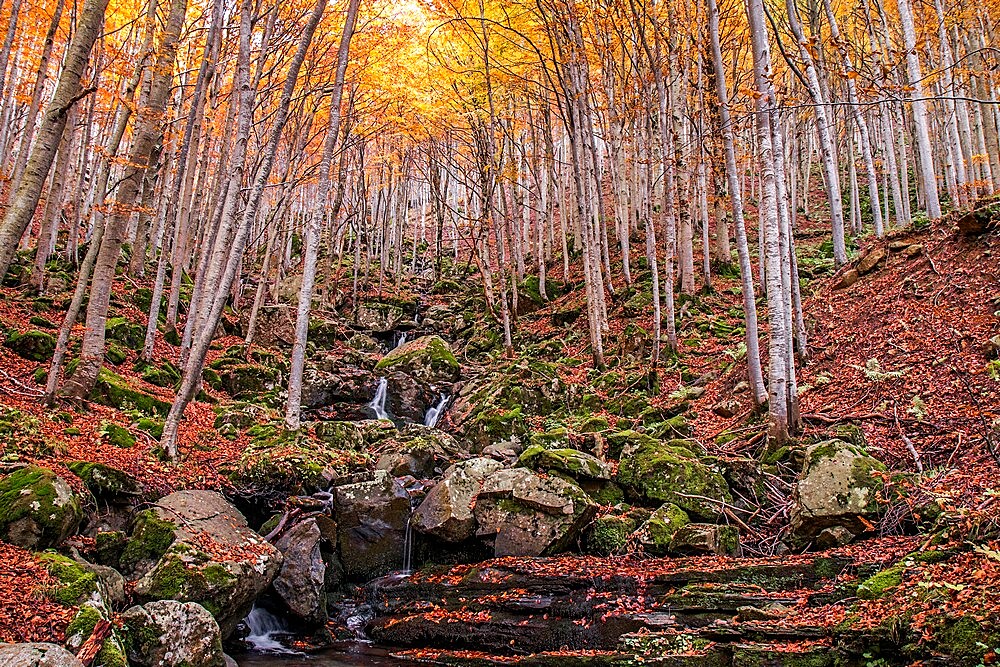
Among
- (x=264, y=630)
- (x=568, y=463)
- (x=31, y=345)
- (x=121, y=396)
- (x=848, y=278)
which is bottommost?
(x=264, y=630)

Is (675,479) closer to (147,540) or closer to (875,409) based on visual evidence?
(875,409)

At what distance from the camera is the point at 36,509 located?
4453 mm

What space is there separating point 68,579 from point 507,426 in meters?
8.02

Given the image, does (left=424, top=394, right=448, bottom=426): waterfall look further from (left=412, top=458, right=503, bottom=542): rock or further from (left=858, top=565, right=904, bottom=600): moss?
(left=858, top=565, right=904, bottom=600): moss

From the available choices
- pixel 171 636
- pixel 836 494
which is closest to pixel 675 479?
pixel 836 494

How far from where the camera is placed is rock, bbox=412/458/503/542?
300 inches

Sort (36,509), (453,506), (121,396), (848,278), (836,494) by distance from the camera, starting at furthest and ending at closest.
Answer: (848,278) < (121,396) < (453,506) < (836,494) < (36,509)

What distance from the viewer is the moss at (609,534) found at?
7.20 metres

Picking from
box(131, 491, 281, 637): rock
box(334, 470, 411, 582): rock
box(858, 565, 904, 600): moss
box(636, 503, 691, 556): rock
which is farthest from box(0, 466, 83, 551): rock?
box(858, 565, 904, 600): moss

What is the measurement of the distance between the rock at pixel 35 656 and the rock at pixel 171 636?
2.82ft

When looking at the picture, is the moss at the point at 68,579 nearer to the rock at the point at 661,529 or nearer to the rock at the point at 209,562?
the rock at the point at 209,562

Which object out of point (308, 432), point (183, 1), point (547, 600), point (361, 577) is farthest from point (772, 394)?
point (183, 1)

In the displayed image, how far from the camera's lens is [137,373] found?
36.1 feet

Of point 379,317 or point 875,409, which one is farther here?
point 379,317
